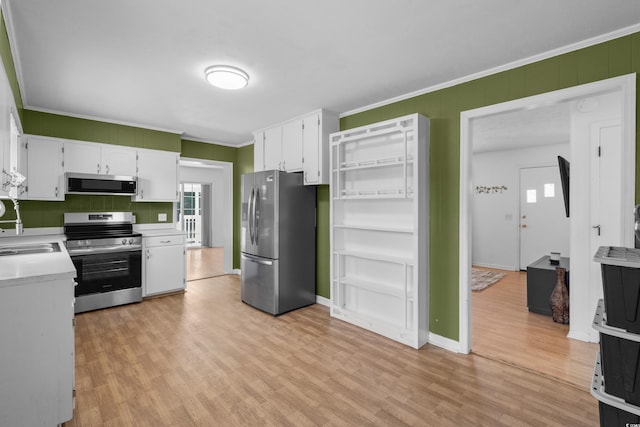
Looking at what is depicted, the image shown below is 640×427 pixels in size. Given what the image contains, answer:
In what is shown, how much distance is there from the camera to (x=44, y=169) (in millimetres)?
3770

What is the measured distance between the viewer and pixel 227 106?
3711mm

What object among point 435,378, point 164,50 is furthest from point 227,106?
point 435,378

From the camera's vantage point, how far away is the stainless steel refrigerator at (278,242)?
383 cm

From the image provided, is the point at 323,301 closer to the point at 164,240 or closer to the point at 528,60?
the point at 164,240

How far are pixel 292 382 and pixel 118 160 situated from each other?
3.79 meters

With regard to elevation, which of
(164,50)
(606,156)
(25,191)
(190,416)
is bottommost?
(190,416)

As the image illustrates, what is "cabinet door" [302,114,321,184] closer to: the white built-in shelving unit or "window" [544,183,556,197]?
the white built-in shelving unit

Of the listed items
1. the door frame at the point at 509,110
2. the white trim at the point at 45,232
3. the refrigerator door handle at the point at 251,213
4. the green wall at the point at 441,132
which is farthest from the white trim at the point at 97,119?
the door frame at the point at 509,110

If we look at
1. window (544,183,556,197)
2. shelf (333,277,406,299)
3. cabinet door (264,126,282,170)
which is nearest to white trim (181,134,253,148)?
cabinet door (264,126,282,170)

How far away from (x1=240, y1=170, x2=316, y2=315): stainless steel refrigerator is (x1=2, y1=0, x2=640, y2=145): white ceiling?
42.6 inches

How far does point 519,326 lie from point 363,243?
197cm

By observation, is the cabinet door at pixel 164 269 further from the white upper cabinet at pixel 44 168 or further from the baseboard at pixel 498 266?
the baseboard at pixel 498 266

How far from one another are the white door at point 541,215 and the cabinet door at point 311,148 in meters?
4.98

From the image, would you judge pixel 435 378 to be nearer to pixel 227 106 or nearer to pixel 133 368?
pixel 133 368
